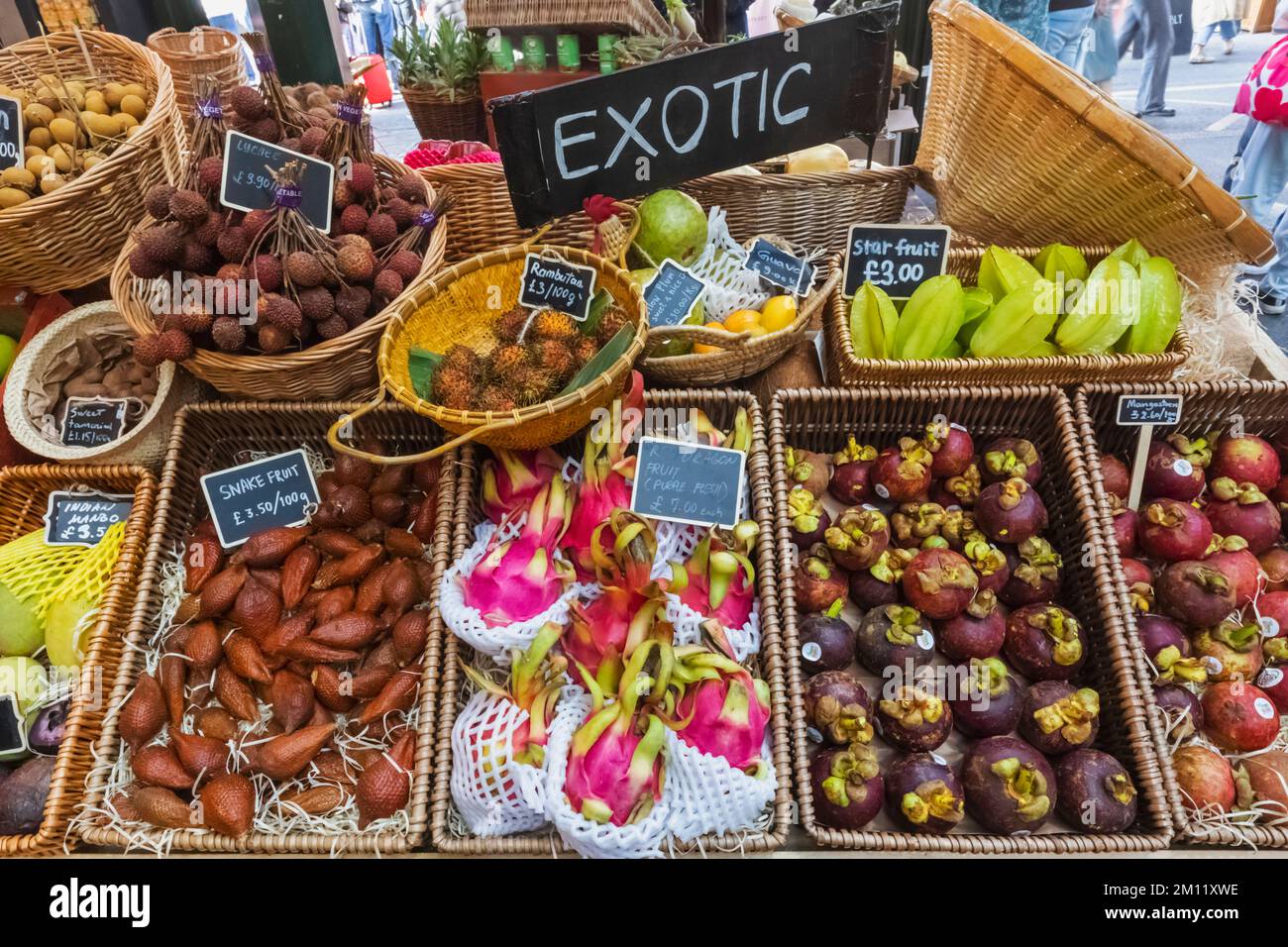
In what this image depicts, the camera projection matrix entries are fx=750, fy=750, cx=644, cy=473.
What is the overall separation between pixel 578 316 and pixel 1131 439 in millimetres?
1372

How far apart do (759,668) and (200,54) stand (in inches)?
154

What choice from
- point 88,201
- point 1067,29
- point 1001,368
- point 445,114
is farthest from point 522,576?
point 1067,29

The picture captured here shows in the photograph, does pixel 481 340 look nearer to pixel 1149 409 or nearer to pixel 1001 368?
pixel 1001 368

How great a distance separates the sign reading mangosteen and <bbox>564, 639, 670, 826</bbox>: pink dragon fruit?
0.90 m


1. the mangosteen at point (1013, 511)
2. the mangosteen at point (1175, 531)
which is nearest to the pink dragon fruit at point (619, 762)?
the mangosteen at point (1013, 511)

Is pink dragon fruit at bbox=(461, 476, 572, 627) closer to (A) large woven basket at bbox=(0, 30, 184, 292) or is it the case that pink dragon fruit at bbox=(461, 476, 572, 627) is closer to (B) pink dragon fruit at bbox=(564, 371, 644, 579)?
A: (B) pink dragon fruit at bbox=(564, 371, 644, 579)

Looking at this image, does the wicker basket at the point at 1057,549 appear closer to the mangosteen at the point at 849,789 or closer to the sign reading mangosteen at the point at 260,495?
the mangosteen at the point at 849,789

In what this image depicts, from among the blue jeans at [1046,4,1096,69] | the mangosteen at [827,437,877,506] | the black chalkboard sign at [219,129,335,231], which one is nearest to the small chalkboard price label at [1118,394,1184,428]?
the mangosteen at [827,437,877,506]

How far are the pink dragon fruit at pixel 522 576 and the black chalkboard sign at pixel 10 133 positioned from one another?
5.15ft

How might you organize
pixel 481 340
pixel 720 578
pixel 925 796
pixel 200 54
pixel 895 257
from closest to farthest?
pixel 925 796
pixel 720 578
pixel 481 340
pixel 895 257
pixel 200 54

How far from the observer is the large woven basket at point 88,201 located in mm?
1672

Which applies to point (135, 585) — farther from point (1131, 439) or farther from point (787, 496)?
point (1131, 439)

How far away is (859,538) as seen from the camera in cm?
157

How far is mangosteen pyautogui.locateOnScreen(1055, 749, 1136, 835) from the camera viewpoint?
52.1 inches
